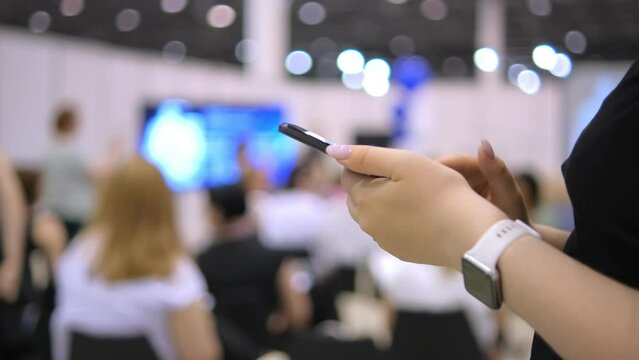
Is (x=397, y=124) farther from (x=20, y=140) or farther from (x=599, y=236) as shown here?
(x=599, y=236)

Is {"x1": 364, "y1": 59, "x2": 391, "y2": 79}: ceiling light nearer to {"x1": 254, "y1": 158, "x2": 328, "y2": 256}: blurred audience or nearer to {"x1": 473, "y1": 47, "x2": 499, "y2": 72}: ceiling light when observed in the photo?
{"x1": 473, "y1": 47, "x2": 499, "y2": 72}: ceiling light

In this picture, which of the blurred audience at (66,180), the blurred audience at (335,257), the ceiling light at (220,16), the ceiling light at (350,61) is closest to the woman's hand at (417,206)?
the blurred audience at (335,257)

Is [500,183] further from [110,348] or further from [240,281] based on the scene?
[240,281]

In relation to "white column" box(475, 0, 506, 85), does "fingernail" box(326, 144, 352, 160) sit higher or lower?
lower

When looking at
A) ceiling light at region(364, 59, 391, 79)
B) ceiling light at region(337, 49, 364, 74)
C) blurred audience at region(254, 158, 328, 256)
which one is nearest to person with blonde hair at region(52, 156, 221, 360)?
blurred audience at region(254, 158, 328, 256)

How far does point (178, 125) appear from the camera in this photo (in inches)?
305

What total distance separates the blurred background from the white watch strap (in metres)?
1.69

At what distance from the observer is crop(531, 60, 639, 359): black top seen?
0.60 meters

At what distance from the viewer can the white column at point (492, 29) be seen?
36.1 feet

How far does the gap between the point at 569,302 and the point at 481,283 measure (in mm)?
80

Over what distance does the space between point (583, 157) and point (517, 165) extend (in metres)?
10.3

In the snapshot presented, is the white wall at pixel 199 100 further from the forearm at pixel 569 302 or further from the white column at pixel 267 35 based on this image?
the forearm at pixel 569 302

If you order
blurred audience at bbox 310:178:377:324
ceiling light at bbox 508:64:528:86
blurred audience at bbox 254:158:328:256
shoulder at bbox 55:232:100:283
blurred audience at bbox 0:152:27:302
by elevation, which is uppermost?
ceiling light at bbox 508:64:528:86

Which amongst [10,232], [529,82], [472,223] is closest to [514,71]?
[529,82]
